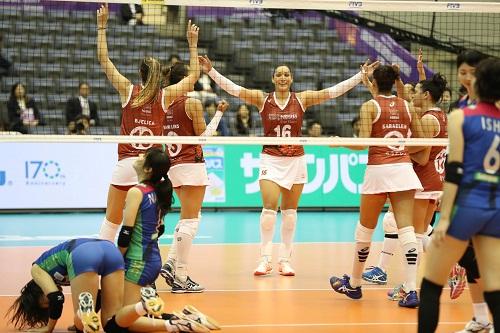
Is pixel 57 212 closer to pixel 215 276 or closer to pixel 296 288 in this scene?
pixel 215 276

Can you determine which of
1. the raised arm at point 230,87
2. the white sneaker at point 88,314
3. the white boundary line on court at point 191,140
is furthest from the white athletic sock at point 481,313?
the raised arm at point 230,87

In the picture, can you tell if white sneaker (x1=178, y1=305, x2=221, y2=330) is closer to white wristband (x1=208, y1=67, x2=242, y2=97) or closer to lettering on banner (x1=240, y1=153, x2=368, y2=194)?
white wristband (x1=208, y1=67, x2=242, y2=97)

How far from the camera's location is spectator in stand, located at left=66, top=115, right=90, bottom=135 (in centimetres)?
1609

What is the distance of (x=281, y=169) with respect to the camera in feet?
35.4

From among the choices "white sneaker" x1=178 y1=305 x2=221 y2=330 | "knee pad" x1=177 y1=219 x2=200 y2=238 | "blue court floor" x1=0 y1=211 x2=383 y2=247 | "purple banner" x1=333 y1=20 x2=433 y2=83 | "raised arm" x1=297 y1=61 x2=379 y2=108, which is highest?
"purple banner" x1=333 y1=20 x2=433 y2=83

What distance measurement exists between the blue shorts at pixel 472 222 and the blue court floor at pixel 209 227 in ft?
26.0

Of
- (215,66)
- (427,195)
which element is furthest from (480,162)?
(215,66)

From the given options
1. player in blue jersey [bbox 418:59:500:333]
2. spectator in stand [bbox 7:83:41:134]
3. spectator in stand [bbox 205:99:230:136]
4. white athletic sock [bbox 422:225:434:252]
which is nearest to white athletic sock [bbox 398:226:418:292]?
white athletic sock [bbox 422:225:434:252]

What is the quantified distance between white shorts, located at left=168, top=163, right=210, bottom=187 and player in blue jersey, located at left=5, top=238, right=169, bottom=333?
2.54 metres

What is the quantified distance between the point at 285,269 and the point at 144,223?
3.58 m

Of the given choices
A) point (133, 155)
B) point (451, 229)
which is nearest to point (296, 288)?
point (133, 155)

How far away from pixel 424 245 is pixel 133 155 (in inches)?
129

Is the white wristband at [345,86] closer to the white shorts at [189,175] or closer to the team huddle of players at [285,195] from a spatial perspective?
the team huddle of players at [285,195]

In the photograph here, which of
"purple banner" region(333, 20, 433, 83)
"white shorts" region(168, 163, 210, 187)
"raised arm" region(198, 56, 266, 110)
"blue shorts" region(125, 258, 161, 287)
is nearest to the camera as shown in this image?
"blue shorts" region(125, 258, 161, 287)
